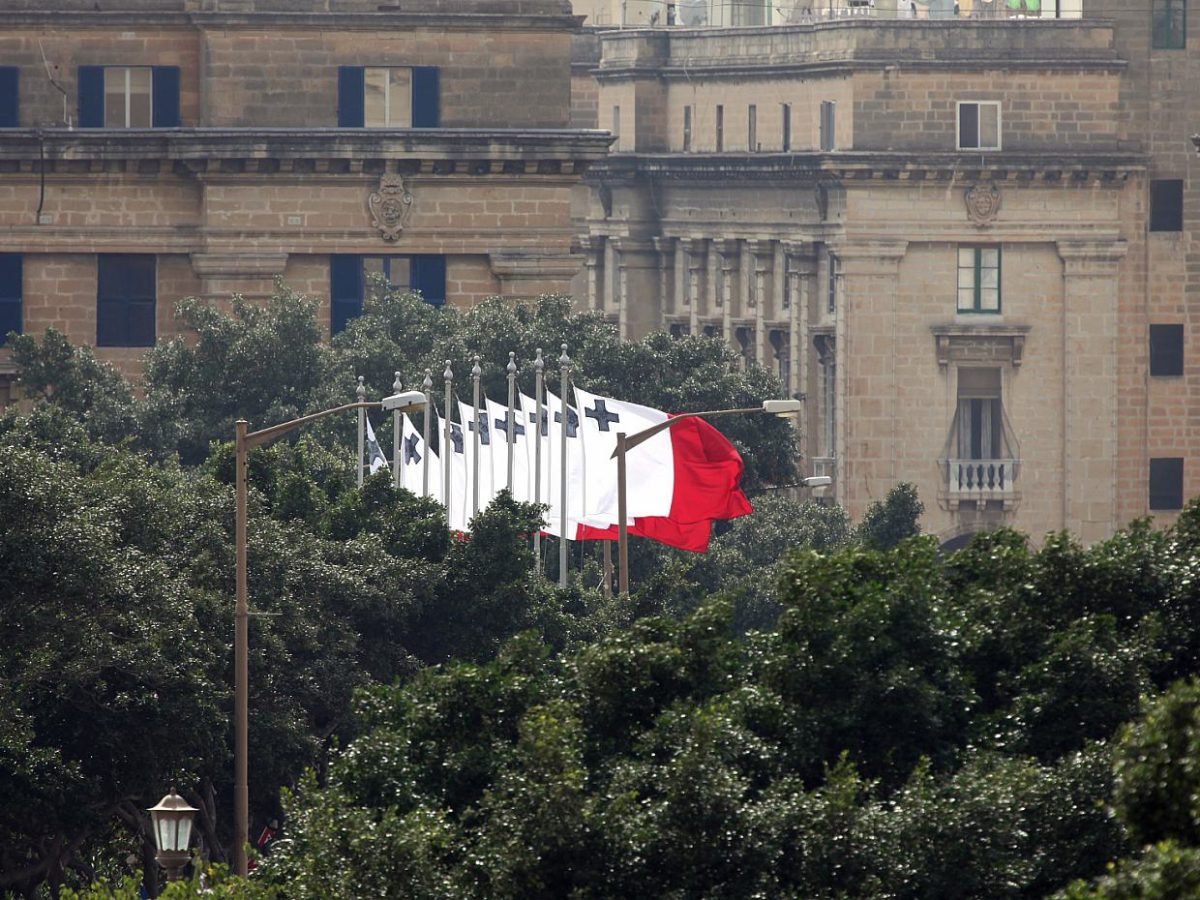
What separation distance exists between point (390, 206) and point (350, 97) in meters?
2.67

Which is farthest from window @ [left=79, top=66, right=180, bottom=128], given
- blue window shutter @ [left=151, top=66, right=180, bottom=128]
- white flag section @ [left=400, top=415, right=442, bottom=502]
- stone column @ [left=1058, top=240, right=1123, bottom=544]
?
stone column @ [left=1058, top=240, right=1123, bottom=544]

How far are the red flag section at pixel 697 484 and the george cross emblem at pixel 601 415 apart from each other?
2.39 m

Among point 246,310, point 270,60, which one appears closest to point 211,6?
point 270,60

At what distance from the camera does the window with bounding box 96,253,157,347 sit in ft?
355

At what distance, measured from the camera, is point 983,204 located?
5295 inches

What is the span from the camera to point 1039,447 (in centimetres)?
13588

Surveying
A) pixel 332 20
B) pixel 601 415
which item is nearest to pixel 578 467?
pixel 601 415

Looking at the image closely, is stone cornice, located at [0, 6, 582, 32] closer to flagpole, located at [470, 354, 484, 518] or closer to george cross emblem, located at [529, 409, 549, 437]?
george cross emblem, located at [529, 409, 549, 437]

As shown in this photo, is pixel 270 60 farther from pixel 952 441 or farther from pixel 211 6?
pixel 952 441

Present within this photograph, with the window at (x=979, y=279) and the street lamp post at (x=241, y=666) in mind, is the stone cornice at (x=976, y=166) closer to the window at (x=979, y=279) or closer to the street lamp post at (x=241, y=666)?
the window at (x=979, y=279)

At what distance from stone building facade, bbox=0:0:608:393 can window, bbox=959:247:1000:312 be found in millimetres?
29006

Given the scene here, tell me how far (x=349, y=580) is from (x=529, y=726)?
74.9ft

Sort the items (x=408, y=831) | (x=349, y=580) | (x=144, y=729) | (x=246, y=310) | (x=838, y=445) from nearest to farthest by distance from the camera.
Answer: (x=408, y=831)
(x=144, y=729)
(x=349, y=580)
(x=246, y=310)
(x=838, y=445)

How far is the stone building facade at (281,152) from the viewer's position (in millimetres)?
106375
